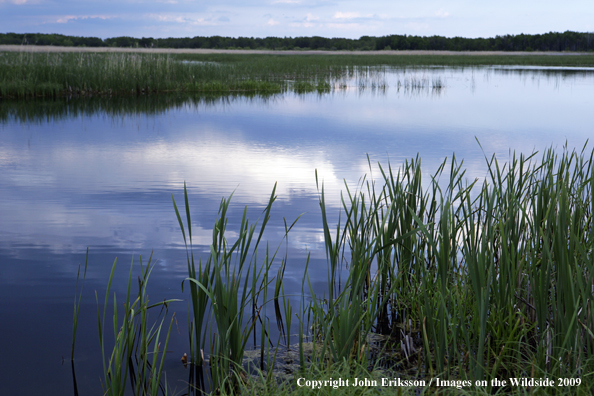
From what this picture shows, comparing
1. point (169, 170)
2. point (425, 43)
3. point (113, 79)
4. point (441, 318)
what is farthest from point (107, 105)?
point (425, 43)

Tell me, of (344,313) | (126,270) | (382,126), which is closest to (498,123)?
(382,126)

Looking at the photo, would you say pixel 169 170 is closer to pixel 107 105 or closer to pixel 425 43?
pixel 107 105

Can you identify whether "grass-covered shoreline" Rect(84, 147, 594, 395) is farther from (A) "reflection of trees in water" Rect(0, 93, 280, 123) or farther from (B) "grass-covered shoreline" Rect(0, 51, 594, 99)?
(B) "grass-covered shoreline" Rect(0, 51, 594, 99)

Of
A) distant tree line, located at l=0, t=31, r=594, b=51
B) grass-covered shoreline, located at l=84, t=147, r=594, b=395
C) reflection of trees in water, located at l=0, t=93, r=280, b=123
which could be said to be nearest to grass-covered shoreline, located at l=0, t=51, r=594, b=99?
reflection of trees in water, located at l=0, t=93, r=280, b=123

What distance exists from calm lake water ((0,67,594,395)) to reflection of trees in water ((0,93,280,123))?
0.18 feet

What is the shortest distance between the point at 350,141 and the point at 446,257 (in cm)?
676

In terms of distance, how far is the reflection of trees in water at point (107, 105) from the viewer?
10.9 metres

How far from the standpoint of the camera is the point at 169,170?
6566 millimetres

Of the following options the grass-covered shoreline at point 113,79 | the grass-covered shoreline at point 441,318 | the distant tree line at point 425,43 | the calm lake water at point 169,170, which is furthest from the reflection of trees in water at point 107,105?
the distant tree line at point 425,43

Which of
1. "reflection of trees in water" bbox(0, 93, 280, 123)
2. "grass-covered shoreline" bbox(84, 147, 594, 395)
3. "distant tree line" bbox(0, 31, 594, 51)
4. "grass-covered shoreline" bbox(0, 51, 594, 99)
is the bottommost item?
"grass-covered shoreline" bbox(84, 147, 594, 395)

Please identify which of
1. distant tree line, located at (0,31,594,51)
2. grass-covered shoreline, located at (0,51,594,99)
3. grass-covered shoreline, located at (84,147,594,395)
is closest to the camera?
grass-covered shoreline, located at (84,147,594,395)

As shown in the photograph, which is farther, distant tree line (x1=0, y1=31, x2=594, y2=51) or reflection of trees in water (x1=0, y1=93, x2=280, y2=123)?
distant tree line (x1=0, y1=31, x2=594, y2=51)

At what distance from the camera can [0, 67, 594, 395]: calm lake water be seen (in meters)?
2.82

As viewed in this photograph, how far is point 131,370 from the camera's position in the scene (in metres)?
2.31
